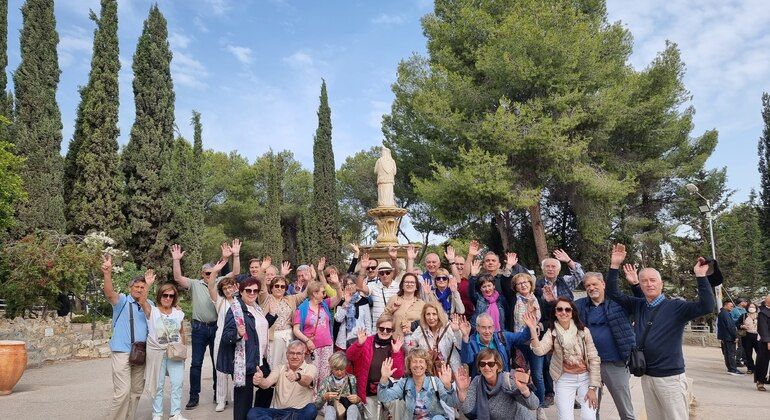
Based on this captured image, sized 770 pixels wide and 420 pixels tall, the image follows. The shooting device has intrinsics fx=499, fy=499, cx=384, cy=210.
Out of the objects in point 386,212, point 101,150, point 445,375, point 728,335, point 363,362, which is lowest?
point 728,335

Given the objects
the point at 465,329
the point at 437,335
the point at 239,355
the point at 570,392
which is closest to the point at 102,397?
the point at 239,355

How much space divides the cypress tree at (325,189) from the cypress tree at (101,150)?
498 inches

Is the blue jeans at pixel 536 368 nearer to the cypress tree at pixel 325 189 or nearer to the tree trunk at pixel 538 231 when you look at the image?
the tree trunk at pixel 538 231

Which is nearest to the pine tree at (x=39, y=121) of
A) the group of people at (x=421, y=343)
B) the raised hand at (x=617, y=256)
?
the group of people at (x=421, y=343)

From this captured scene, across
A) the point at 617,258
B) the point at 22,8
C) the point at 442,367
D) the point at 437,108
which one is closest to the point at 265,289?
the point at 442,367

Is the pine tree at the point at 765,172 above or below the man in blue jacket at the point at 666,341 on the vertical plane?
above

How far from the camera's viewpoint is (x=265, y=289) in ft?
19.6

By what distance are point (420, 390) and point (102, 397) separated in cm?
537

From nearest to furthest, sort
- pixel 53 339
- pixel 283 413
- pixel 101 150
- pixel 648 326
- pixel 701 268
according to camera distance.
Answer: pixel 701 268
pixel 648 326
pixel 283 413
pixel 53 339
pixel 101 150

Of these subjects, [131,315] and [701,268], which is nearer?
[701,268]

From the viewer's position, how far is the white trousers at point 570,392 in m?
4.17

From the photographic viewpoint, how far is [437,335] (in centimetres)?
486

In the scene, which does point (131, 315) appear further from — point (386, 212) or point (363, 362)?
point (386, 212)

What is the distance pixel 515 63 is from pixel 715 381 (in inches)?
511
